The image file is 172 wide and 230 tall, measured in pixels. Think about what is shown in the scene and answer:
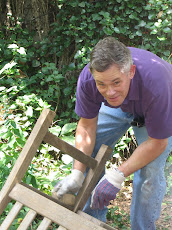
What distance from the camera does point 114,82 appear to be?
162 cm

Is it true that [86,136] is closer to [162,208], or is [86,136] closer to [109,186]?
[109,186]

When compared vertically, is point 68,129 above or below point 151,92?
below

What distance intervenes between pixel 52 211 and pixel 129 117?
0.99 metres

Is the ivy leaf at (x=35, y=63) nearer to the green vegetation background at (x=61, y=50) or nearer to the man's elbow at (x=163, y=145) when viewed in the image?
the green vegetation background at (x=61, y=50)

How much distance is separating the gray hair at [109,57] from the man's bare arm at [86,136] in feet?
1.80

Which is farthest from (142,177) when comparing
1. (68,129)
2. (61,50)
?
(61,50)

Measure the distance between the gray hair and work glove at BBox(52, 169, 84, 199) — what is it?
637mm

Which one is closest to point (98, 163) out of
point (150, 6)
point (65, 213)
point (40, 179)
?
point (65, 213)

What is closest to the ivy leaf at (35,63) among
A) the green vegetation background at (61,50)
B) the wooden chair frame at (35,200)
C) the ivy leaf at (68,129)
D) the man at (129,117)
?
the green vegetation background at (61,50)

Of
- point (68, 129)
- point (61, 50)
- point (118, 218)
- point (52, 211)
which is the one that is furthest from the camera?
point (61, 50)

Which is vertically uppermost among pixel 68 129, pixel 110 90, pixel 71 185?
pixel 110 90

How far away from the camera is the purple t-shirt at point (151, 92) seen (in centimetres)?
170

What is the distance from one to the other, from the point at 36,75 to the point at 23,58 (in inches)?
9.4

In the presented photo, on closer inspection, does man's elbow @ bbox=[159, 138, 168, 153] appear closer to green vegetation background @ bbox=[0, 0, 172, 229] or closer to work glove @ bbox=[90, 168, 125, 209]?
work glove @ bbox=[90, 168, 125, 209]
